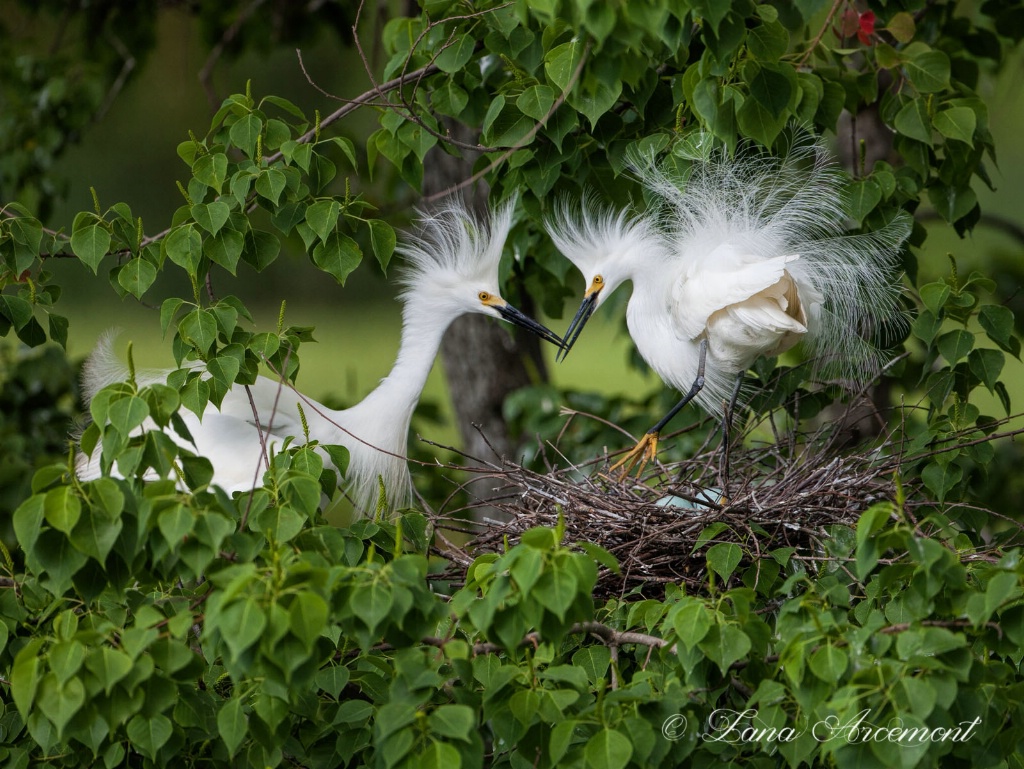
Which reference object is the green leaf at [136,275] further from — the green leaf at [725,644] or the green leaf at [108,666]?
the green leaf at [725,644]

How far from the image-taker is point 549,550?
126 centimetres

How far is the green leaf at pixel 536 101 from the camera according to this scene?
1938 mm

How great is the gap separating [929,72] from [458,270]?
45.6 inches

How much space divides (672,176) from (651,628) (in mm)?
953

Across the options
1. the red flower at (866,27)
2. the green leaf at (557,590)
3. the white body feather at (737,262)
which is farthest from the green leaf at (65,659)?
the red flower at (866,27)

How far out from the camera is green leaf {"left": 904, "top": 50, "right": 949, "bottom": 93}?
2.15 m

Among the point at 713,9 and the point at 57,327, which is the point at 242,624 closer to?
the point at 713,9

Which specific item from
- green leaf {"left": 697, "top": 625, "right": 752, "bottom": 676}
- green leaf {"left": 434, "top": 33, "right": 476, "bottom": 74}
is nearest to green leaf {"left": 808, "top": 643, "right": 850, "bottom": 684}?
green leaf {"left": 697, "top": 625, "right": 752, "bottom": 676}

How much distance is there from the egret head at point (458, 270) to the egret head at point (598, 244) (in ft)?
0.57

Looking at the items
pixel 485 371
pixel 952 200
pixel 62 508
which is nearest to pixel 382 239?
pixel 62 508

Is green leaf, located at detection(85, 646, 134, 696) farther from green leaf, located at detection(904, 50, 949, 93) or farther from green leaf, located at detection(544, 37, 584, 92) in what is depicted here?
green leaf, located at detection(904, 50, 949, 93)

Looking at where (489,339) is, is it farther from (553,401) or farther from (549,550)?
(549,550)

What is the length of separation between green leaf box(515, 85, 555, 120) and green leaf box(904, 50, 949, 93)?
77cm

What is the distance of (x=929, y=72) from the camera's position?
7.08ft
